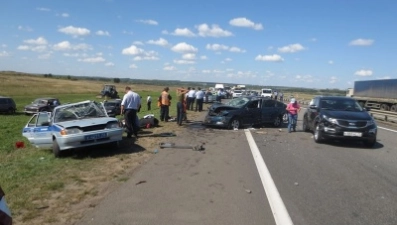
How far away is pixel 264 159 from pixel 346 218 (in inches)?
171

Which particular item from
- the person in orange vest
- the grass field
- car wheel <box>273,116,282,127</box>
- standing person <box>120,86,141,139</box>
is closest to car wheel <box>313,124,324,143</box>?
car wheel <box>273,116,282,127</box>

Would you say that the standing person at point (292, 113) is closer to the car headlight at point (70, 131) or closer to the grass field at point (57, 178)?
the grass field at point (57, 178)

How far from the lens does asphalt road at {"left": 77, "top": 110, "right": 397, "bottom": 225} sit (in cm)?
502

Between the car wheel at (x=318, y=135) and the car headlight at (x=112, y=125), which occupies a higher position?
the car headlight at (x=112, y=125)

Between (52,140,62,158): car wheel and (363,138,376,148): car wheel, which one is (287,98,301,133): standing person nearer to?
(363,138,376,148): car wheel

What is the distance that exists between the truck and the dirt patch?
2291 centimetres

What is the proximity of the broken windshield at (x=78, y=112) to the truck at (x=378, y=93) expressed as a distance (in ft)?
73.7

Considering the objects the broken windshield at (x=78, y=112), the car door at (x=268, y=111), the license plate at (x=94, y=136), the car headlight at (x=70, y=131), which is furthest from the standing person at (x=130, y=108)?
the car door at (x=268, y=111)

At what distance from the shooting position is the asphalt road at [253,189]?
5.02m

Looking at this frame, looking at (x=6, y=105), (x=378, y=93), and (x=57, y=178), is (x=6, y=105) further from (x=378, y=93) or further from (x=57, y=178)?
(x=378, y=93)

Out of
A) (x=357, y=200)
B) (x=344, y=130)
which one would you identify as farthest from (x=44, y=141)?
(x=344, y=130)

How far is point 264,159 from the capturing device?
9.35 m

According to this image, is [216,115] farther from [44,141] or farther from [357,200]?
[357,200]

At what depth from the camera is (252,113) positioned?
1742 centimetres
